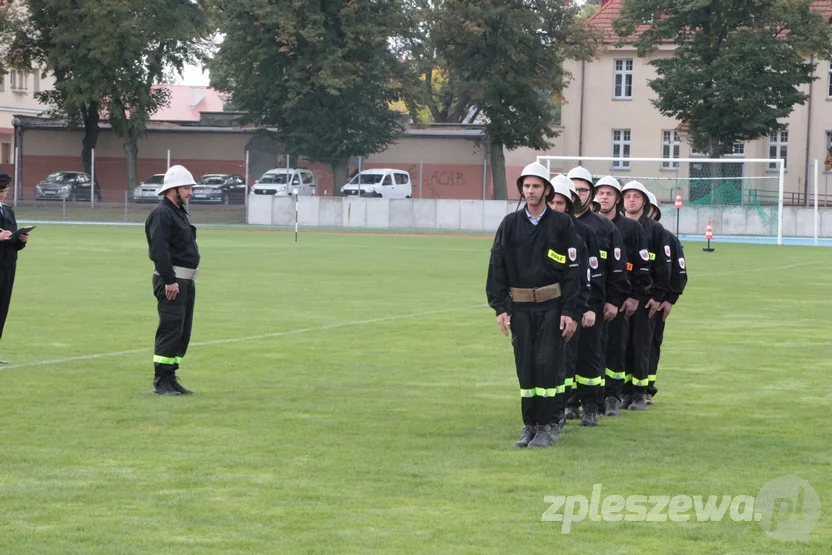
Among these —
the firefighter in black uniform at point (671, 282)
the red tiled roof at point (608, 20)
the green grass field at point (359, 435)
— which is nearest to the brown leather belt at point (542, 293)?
the green grass field at point (359, 435)

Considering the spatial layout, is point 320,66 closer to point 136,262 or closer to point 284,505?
point 136,262

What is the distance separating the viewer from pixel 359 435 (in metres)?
10.3

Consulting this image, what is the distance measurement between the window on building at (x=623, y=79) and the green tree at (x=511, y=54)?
6.50m

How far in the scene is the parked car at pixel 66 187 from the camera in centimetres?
6469

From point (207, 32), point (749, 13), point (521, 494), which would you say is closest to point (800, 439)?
point (521, 494)

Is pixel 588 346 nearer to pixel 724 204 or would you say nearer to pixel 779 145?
pixel 724 204

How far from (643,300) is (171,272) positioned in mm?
4001

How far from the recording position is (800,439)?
10219mm

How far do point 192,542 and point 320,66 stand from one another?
5685 centimetres

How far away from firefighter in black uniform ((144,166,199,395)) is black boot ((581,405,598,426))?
11.7 ft

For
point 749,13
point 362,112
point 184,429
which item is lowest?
point 184,429

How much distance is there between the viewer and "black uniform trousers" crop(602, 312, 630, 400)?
455 inches

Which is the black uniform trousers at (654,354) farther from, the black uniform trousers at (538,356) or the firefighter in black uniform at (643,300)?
the black uniform trousers at (538,356)

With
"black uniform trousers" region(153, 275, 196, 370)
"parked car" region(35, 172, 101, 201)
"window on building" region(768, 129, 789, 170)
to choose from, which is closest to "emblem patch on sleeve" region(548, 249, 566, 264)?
"black uniform trousers" region(153, 275, 196, 370)
